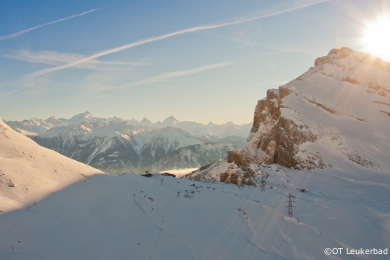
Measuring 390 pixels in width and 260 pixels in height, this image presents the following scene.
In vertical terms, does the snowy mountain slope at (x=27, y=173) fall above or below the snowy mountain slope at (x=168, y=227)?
above

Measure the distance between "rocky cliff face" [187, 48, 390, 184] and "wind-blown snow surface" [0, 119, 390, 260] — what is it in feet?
111

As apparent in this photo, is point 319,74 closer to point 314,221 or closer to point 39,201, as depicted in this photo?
point 314,221

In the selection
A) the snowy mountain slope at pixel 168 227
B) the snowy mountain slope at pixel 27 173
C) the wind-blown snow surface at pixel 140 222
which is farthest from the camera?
the snowy mountain slope at pixel 27 173

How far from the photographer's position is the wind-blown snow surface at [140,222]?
36.3 feet

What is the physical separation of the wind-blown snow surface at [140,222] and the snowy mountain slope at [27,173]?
0.17 feet

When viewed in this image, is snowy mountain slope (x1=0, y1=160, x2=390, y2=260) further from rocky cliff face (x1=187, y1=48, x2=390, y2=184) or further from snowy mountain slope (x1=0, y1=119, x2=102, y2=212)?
rocky cliff face (x1=187, y1=48, x2=390, y2=184)

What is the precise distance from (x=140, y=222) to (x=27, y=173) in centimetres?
884

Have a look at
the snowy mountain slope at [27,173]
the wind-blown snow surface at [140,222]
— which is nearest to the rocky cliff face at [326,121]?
the wind-blown snow surface at [140,222]

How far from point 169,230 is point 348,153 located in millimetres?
61060

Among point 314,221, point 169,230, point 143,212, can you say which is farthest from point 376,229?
point 143,212

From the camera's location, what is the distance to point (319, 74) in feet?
305

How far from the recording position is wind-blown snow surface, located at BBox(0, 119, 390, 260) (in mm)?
11070

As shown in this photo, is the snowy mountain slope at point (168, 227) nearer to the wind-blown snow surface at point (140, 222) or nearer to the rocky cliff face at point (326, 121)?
the wind-blown snow surface at point (140, 222)

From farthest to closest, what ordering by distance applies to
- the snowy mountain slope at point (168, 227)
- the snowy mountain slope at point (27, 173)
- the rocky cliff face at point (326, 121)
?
the rocky cliff face at point (326, 121) → the snowy mountain slope at point (27, 173) → the snowy mountain slope at point (168, 227)
